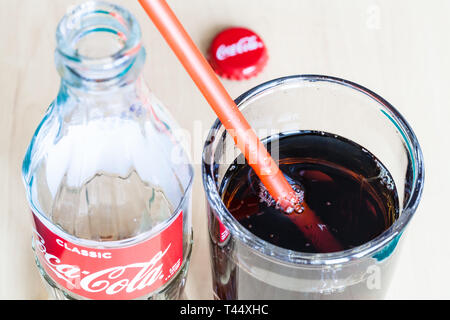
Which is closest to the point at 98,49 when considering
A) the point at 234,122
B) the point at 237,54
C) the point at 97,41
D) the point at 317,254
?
the point at 97,41

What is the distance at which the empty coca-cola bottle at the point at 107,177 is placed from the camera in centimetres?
62

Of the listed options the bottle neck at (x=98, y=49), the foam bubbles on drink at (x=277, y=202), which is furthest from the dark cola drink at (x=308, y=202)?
the bottle neck at (x=98, y=49)

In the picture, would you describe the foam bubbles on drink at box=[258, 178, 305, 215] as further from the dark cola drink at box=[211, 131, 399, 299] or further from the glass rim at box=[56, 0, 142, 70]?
the glass rim at box=[56, 0, 142, 70]

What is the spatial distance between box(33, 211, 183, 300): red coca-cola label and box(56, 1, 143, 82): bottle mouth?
174mm

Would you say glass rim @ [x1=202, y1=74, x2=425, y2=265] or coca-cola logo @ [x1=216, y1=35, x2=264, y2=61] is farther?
coca-cola logo @ [x1=216, y1=35, x2=264, y2=61]

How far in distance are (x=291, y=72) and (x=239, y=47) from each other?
0.08 metres

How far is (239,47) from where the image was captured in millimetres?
997

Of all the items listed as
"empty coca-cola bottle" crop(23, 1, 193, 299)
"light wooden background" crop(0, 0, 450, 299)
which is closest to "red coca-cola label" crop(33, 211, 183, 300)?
"empty coca-cola bottle" crop(23, 1, 193, 299)

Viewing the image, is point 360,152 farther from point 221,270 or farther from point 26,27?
point 26,27

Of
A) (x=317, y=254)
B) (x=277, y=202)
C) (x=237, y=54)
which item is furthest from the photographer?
(x=237, y=54)

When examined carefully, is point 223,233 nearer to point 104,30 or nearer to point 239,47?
point 104,30

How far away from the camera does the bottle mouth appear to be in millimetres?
579
